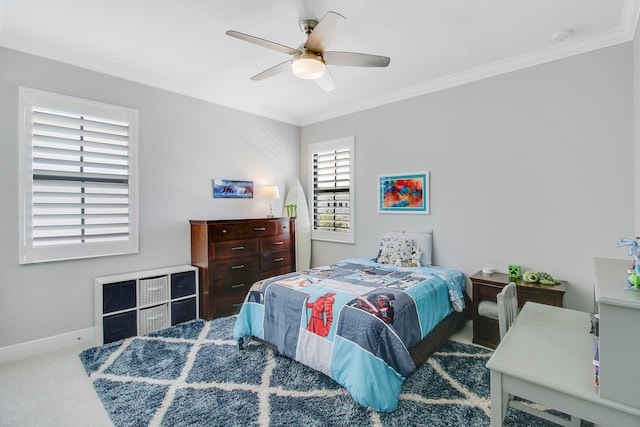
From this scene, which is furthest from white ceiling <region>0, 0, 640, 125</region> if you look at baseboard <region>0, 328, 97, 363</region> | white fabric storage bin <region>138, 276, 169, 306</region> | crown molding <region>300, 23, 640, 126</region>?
baseboard <region>0, 328, 97, 363</region>

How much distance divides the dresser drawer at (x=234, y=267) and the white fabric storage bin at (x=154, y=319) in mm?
622

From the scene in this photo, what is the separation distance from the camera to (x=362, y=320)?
2.15 metres

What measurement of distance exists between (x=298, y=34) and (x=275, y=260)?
2857 millimetres

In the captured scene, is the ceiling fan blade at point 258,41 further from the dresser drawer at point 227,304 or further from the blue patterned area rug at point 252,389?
the dresser drawer at point 227,304

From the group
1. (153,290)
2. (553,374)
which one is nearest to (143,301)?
(153,290)

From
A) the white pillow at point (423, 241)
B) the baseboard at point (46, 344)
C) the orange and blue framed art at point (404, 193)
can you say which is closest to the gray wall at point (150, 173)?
the baseboard at point (46, 344)

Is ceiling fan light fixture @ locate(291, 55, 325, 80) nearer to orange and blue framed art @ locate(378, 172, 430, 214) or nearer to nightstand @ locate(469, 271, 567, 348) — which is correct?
→ orange and blue framed art @ locate(378, 172, 430, 214)

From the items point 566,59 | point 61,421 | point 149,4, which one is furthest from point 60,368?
point 566,59

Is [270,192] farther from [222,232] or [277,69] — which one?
[277,69]

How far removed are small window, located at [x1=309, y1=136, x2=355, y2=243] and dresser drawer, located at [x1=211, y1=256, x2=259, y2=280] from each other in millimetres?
1288

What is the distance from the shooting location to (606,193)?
272cm

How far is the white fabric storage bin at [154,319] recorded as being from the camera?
10.8 feet

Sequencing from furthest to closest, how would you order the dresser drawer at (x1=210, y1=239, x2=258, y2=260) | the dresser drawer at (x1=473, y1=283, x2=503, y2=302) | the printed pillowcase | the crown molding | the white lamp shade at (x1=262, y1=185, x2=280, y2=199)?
1. the white lamp shade at (x1=262, y1=185, x2=280, y2=199)
2. the dresser drawer at (x1=210, y1=239, x2=258, y2=260)
3. the printed pillowcase
4. the dresser drawer at (x1=473, y1=283, x2=503, y2=302)
5. the crown molding

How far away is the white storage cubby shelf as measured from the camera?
10.0 feet
